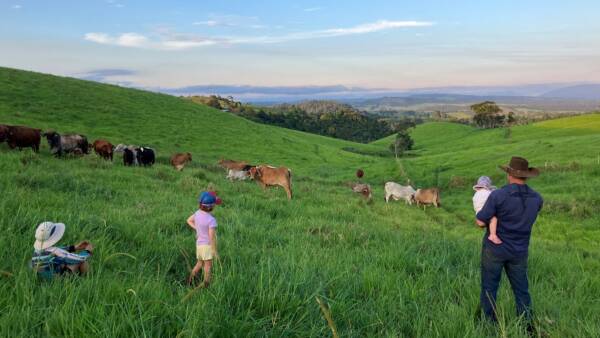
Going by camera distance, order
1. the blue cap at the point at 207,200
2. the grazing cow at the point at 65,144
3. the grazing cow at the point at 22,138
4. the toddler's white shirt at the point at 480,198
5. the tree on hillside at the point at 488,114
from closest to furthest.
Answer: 1. the blue cap at the point at 207,200
2. the toddler's white shirt at the point at 480,198
3. the grazing cow at the point at 22,138
4. the grazing cow at the point at 65,144
5. the tree on hillside at the point at 488,114

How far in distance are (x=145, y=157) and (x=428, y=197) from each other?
14.0 m

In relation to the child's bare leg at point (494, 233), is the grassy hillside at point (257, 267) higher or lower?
lower

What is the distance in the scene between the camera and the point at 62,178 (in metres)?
11.4

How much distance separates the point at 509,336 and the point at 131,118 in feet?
133

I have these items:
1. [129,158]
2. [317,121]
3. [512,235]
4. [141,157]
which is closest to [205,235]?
[512,235]

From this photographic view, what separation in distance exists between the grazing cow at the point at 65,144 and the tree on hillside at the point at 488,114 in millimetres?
89972

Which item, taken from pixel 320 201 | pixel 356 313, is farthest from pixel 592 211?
pixel 356 313

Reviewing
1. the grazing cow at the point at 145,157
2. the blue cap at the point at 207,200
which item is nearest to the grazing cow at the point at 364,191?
the grazing cow at the point at 145,157

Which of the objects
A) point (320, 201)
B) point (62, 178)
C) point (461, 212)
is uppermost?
point (62, 178)

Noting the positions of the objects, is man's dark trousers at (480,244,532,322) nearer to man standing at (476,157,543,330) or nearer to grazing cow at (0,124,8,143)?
man standing at (476,157,543,330)

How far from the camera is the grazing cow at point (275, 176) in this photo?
669 inches

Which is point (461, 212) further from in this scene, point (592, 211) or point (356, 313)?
point (356, 313)

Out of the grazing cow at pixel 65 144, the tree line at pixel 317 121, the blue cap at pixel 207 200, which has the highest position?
the blue cap at pixel 207 200

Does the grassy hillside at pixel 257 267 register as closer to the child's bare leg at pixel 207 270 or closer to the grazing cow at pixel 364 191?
the child's bare leg at pixel 207 270
